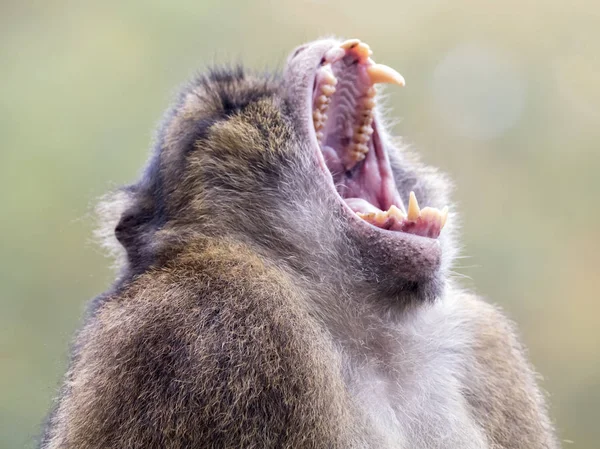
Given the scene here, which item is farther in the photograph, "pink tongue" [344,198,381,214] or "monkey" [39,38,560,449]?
"pink tongue" [344,198,381,214]

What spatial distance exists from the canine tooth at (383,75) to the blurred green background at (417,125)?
0.91 m

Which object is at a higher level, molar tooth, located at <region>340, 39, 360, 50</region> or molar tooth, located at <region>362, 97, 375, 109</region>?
molar tooth, located at <region>340, 39, 360, 50</region>

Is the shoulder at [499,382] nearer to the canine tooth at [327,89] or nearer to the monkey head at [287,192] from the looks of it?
the monkey head at [287,192]

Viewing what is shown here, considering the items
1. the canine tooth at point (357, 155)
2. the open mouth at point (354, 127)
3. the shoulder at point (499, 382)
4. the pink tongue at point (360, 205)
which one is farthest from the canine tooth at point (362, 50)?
the shoulder at point (499, 382)

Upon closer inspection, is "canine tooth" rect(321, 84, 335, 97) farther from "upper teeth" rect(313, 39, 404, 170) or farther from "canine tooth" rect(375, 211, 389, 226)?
"canine tooth" rect(375, 211, 389, 226)

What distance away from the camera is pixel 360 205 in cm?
147

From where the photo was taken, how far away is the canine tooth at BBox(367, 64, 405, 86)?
4.88 feet

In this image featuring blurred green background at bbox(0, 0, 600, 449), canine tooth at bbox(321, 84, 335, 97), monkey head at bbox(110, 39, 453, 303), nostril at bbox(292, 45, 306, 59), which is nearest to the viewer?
monkey head at bbox(110, 39, 453, 303)

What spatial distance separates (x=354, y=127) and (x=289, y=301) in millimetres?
520

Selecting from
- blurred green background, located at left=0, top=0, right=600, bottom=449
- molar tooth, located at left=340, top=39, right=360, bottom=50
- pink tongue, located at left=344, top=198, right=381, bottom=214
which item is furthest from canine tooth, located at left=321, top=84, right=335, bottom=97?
blurred green background, located at left=0, top=0, right=600, bottom=449

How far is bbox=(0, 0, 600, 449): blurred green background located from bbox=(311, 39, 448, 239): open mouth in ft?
2.90

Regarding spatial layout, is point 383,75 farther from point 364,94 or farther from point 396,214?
point 396,214

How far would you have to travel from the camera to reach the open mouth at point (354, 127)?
1483 mm

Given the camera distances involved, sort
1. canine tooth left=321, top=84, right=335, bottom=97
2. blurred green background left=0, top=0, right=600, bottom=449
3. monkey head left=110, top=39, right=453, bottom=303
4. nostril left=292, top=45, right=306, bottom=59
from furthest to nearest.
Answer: blurred green background left=0, top=0, right=600, bottom=449, nostril left=292, top=45, right=306, bottom=59, canine tooth left=321, top=84, right=335, bottom=97, monkey head left=110, top=39, right=453, bottom=303
